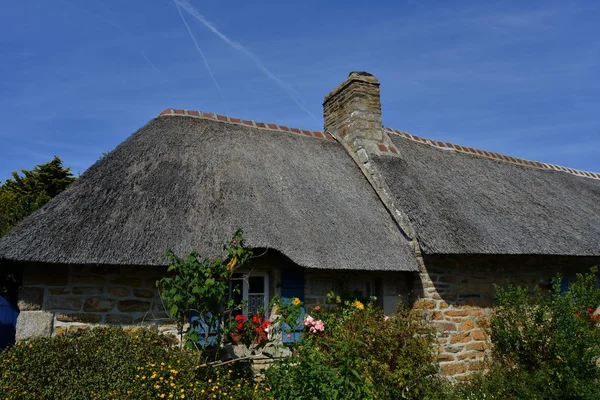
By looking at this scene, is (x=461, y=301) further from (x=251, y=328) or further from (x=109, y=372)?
(x=109, y=372)

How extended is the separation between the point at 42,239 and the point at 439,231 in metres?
5.24

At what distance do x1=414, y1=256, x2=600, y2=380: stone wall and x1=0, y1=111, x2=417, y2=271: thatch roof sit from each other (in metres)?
0.56

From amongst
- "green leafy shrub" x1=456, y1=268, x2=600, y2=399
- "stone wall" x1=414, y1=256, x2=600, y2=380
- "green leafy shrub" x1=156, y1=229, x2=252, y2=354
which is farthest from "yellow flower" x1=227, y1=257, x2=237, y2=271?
"green leafy shrub" x1=456, y1=268, x2=600, y2=399

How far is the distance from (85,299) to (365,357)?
345cm

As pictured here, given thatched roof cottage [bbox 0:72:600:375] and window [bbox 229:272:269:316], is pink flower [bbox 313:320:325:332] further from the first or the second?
window [bbox 229:272:269:316]

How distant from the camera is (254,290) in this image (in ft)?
19.6

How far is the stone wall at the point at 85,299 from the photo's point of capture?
4.95 metres

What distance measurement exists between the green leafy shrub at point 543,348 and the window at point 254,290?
2.91m

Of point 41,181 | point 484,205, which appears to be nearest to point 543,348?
point 484,205

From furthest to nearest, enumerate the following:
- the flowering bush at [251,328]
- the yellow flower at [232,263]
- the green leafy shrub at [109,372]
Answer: the flowering bush at [251,328] → the yellow flower at [232,263] → the green leafy shrub at [109,372]

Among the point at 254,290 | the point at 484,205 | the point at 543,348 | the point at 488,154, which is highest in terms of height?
the point at 488,154

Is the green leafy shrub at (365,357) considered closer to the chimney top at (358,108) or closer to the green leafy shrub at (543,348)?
the green leafy shrub at (543,348)

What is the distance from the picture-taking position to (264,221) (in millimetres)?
5797

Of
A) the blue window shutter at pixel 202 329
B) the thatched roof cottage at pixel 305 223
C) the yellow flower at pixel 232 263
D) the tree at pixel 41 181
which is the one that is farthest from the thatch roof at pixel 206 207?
the tree at pixel 41 181
